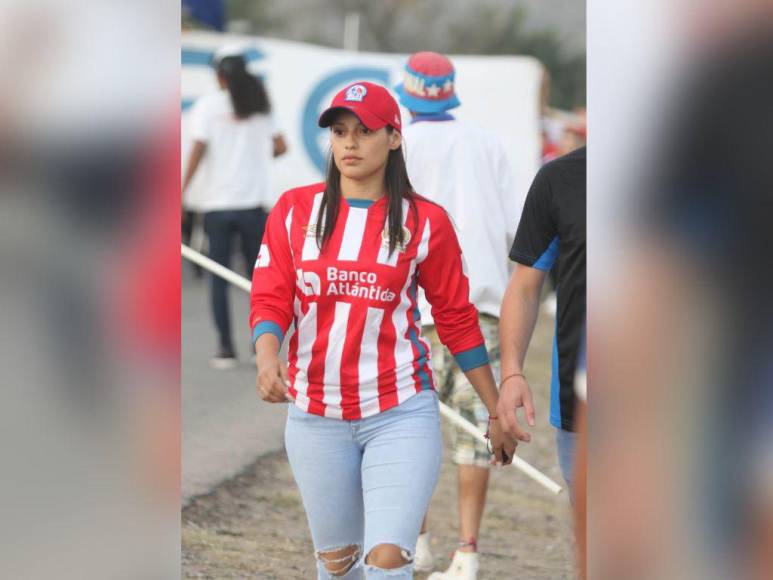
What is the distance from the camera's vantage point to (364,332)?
356cm

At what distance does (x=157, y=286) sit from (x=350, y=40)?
1437 cm

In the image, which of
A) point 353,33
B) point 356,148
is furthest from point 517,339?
point 353,33

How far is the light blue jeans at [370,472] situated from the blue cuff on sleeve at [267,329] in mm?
249

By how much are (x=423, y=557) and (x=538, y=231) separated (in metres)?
2.06

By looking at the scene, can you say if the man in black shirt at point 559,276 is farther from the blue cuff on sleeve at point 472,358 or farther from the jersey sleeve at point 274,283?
the jersey sleeve at point 274,283

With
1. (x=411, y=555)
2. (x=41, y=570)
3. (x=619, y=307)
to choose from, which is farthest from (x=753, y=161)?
(x=411, y=555)

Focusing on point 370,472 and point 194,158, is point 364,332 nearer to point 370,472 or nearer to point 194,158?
point 370,472

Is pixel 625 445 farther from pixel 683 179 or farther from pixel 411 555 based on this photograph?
pixel 411 555

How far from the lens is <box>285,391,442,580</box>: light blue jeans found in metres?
3.55

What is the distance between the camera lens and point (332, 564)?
147 inches

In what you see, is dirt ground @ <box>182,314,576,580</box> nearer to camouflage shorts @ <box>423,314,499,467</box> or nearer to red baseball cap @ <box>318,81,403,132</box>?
camouflage shorts @ <box>423,314,499,467</box>

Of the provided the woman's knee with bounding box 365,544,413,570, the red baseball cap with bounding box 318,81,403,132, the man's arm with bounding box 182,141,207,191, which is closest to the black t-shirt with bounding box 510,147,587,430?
the red baseball cap with bounding box 318,81,403,132

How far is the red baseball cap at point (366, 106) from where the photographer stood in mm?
3641

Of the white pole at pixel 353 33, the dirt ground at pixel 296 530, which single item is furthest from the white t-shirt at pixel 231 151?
the white pole at pixel 353 33
